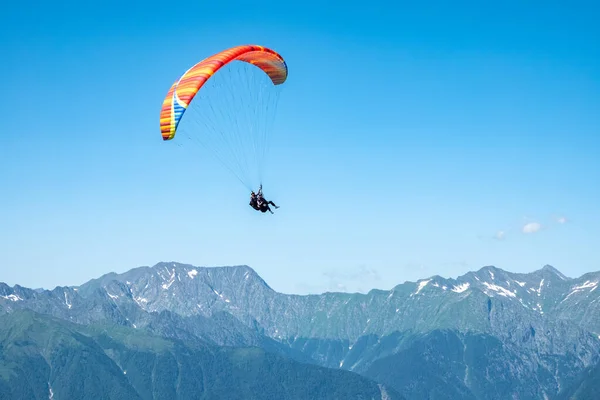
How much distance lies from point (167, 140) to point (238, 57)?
13729 mm

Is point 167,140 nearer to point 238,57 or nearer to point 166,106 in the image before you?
point 166,106

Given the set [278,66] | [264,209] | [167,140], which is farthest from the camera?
[278,66]

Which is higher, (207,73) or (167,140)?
(207,73)

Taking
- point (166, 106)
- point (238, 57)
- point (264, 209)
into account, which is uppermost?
point (238, 57)

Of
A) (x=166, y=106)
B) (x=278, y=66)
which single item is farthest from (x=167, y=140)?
(x=278, y=66)

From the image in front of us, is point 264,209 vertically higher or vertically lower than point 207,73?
lower

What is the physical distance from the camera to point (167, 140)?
97250 mm

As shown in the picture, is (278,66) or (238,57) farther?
(278,66)

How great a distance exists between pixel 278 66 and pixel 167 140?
22842 millimetres

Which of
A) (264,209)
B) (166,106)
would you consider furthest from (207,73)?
(264,209)

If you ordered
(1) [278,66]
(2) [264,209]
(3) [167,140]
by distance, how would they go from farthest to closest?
(1) [278,66] → (2) [264,209] → (3) [167,140]

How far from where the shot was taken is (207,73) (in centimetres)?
9781

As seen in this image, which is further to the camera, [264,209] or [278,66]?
[278,66]

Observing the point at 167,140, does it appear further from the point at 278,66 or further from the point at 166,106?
the point at 278,66
